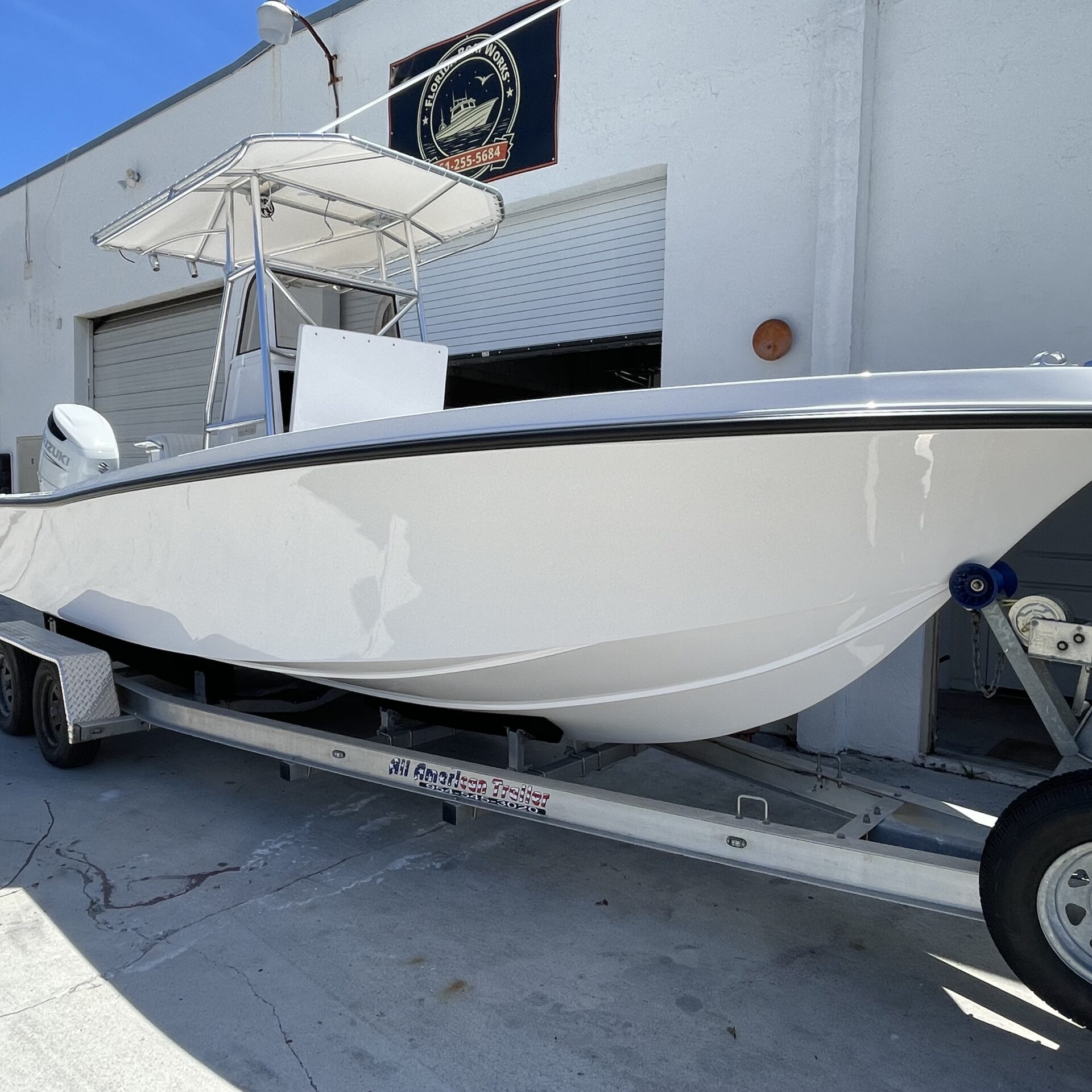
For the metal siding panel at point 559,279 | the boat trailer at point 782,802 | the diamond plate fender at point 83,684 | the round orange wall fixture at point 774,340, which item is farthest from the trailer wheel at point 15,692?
the round orange wall fixture at point 774,340

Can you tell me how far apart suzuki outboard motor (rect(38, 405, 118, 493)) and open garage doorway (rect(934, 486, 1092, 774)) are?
3.96m

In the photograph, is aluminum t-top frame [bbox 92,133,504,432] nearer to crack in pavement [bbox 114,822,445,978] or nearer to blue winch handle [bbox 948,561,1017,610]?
crack in pavement [bbox 114,822,445,978]

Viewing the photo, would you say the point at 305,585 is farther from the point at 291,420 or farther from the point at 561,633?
the point at 561,633

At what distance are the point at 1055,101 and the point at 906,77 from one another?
62cm

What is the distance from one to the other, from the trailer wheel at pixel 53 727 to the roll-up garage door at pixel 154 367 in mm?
4381

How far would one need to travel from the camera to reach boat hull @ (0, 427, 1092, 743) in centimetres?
187

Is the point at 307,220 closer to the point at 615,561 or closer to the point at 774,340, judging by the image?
the point at 774,340

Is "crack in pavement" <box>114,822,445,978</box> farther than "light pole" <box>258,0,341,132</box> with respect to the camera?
No

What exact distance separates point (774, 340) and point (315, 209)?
208cm

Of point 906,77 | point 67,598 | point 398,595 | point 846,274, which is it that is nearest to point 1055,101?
point 906,77

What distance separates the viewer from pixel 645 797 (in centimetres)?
287

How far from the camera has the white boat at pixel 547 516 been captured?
5.99 feet

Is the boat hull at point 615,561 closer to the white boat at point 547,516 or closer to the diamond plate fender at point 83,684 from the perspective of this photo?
the white boat at point 547,516

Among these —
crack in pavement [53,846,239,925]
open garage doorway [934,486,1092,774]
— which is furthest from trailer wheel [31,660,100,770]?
open garage doorway [934,486,1092,774]
